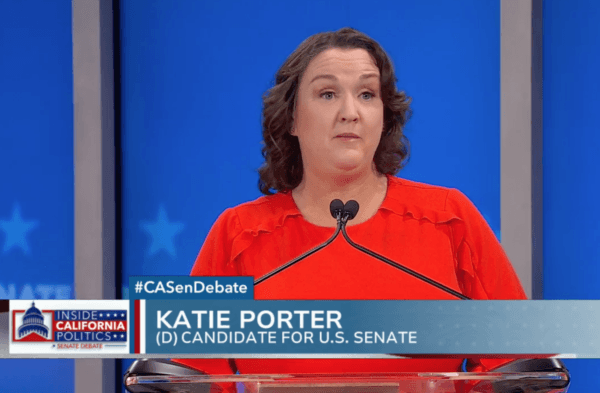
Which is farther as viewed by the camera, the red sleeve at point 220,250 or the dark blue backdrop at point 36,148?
the dark blue backdrop at point 36,148

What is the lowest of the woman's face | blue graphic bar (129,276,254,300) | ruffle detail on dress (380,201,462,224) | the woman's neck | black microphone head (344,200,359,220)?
blue graphic bar (129,276,254,300)

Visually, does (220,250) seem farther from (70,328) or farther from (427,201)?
(427,201)

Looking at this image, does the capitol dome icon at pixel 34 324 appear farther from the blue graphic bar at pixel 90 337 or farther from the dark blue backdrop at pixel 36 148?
the dark blue backdrop at pixel 36 148

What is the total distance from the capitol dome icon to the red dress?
0.51 metres

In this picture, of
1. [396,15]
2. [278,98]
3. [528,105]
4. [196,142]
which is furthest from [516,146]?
[196,142]

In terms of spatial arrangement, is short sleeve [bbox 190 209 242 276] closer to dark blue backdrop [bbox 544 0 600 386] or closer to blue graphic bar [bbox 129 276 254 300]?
blue graphic bar [bbox 129 276 254 300]

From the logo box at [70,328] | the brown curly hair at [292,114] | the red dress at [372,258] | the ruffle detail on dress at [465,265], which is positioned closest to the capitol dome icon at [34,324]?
the logo box at [70,328]

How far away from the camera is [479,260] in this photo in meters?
1.97

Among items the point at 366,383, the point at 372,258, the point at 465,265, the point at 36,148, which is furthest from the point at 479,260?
the point at 36,148

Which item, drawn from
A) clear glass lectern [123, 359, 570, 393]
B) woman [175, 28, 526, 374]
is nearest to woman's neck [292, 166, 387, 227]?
woman [175, 28, 526, 374]

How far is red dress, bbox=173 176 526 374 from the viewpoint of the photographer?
1917 mm

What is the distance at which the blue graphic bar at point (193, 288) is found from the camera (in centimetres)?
190

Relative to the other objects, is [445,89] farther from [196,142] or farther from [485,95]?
[196,142]

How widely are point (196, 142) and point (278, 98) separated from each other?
1.40ft
